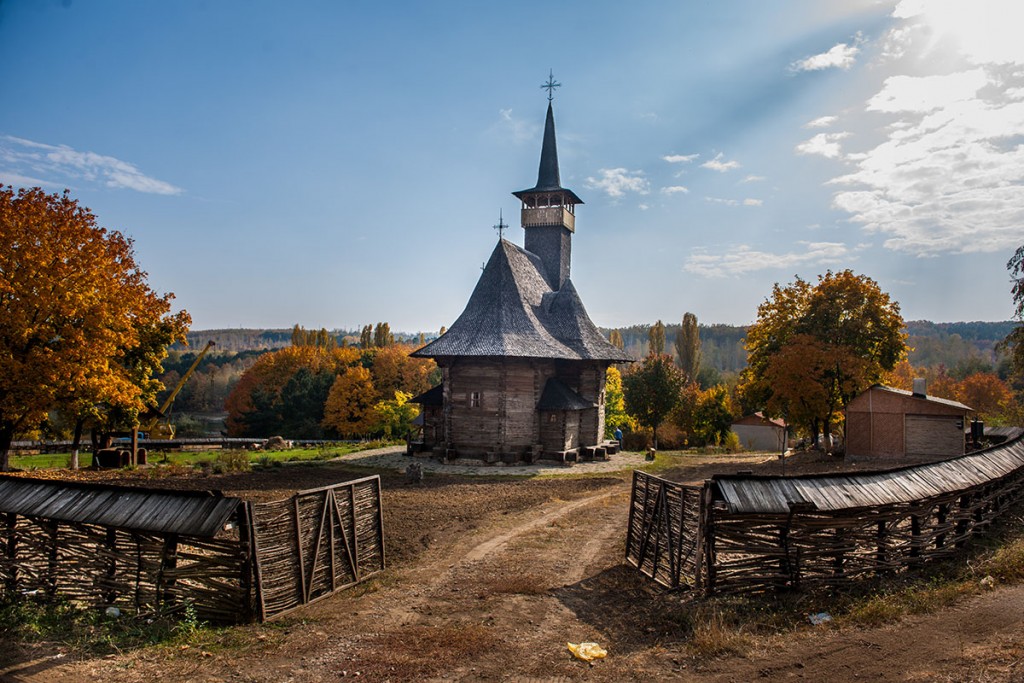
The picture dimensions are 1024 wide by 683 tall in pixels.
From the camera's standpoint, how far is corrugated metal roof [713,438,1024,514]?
32.3ft

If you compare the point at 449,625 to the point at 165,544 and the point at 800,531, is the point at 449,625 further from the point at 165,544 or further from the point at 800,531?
the point at 800,531

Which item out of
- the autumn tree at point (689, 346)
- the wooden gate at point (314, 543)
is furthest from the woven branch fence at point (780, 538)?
the autumn tree at point (689, 346)

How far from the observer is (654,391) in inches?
1934

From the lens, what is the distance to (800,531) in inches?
386

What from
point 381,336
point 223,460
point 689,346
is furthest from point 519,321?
point 381,336

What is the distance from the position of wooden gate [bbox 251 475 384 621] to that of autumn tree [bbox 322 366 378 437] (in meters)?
48.3

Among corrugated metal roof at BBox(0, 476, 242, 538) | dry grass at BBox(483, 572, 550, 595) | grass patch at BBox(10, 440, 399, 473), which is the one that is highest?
corrugated metal roof at BBox(0, 476, 242, 538)

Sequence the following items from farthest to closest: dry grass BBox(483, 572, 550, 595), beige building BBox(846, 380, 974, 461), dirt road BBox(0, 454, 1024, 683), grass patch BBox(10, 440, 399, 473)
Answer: beige building BBox(846, 380, 974, 461) → grass patch BBox(10, 440, 399, 473) → dry grass BBox(483, 572, 550, 595) → dirt road BBox(0, 454, 1024, 683)

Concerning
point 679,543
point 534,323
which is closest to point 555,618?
point 679,543

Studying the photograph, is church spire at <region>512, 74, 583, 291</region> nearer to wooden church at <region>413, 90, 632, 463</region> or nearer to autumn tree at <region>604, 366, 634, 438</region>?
wooden church at <region>413, 90, 632, 463</region>

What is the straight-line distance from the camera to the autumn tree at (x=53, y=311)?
65.0ft

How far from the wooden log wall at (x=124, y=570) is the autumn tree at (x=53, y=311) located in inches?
465

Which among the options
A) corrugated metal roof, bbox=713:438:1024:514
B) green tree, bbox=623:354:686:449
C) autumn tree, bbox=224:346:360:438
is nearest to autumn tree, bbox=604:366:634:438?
green tree, bbox=623:354:686:449

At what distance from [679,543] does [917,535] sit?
13.6 feet
